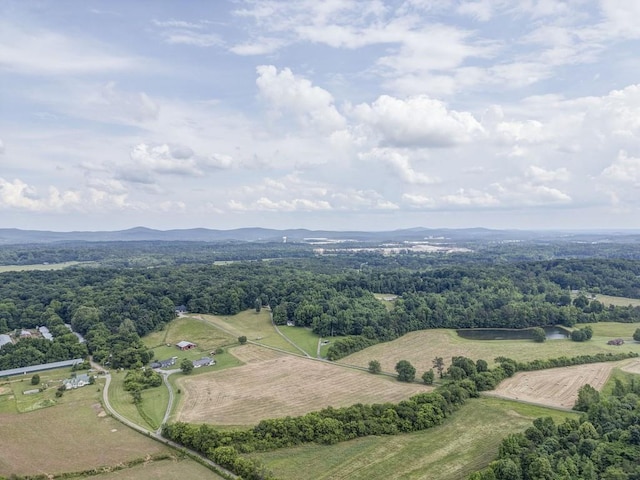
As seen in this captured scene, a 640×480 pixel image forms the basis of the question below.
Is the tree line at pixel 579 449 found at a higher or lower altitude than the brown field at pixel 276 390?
higher

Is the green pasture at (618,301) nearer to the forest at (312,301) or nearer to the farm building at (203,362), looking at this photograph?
the forest at (312,301)

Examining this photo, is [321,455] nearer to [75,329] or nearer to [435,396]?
[435,396]

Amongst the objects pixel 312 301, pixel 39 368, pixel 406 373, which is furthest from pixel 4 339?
pixel 406 373

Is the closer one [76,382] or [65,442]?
[65,442]

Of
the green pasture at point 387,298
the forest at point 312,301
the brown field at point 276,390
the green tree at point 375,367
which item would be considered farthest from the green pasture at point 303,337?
the green pasture at point 387,298

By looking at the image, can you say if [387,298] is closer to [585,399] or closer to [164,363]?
[164,363]

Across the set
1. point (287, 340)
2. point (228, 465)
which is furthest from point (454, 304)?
point (228, 465)
